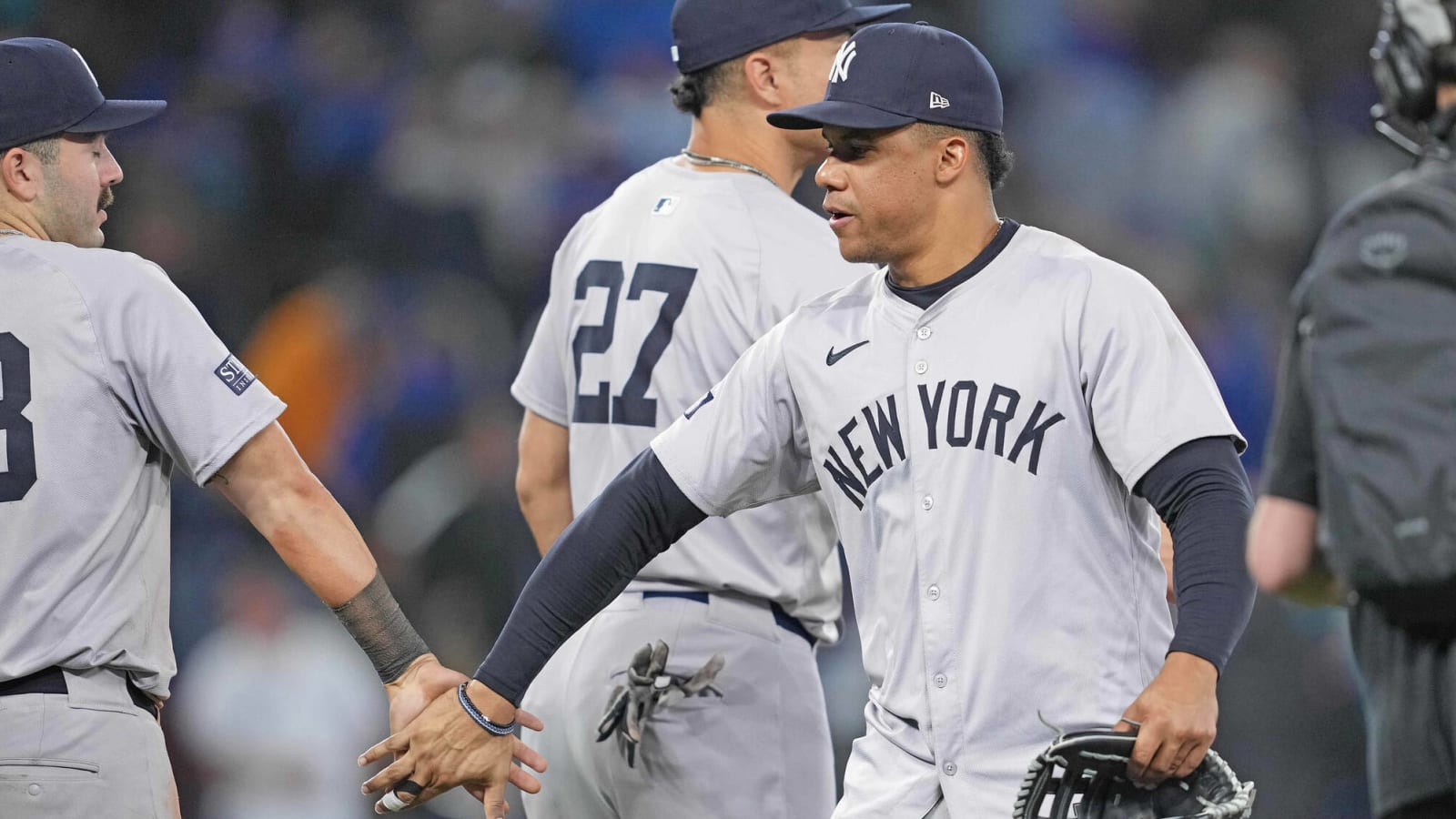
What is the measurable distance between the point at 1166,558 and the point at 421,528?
14.8 ft

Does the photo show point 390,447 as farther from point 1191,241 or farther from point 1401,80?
point 1401,80

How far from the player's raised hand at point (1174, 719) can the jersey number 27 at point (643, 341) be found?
164 centimetres

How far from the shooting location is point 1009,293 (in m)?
3.01

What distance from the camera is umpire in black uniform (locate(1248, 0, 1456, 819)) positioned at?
6.44ft

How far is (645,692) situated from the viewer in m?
3.76

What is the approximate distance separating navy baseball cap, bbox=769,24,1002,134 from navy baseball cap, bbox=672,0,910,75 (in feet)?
3.27

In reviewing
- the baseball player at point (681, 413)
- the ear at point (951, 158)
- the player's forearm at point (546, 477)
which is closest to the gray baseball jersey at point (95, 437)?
the baseball player at point (681, 413)

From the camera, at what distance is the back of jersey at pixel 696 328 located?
12.7 feet

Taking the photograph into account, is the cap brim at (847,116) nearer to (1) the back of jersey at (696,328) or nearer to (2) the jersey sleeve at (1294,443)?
(1) the back of jersey at (696,328)

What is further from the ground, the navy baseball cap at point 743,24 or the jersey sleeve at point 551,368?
the navy baseball cap at point 743,24

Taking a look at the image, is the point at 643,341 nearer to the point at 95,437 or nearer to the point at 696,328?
the point at 696,328

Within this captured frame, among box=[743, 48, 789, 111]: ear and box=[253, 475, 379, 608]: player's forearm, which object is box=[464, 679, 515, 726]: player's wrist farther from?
box=[743, 48, 789, 111]: ear

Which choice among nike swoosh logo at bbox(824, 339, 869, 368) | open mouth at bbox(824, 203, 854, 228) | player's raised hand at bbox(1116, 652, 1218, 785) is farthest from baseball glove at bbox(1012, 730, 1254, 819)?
open mouth at bbox(824, 203, 854, 228)

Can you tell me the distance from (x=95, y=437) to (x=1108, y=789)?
2.03 metres
